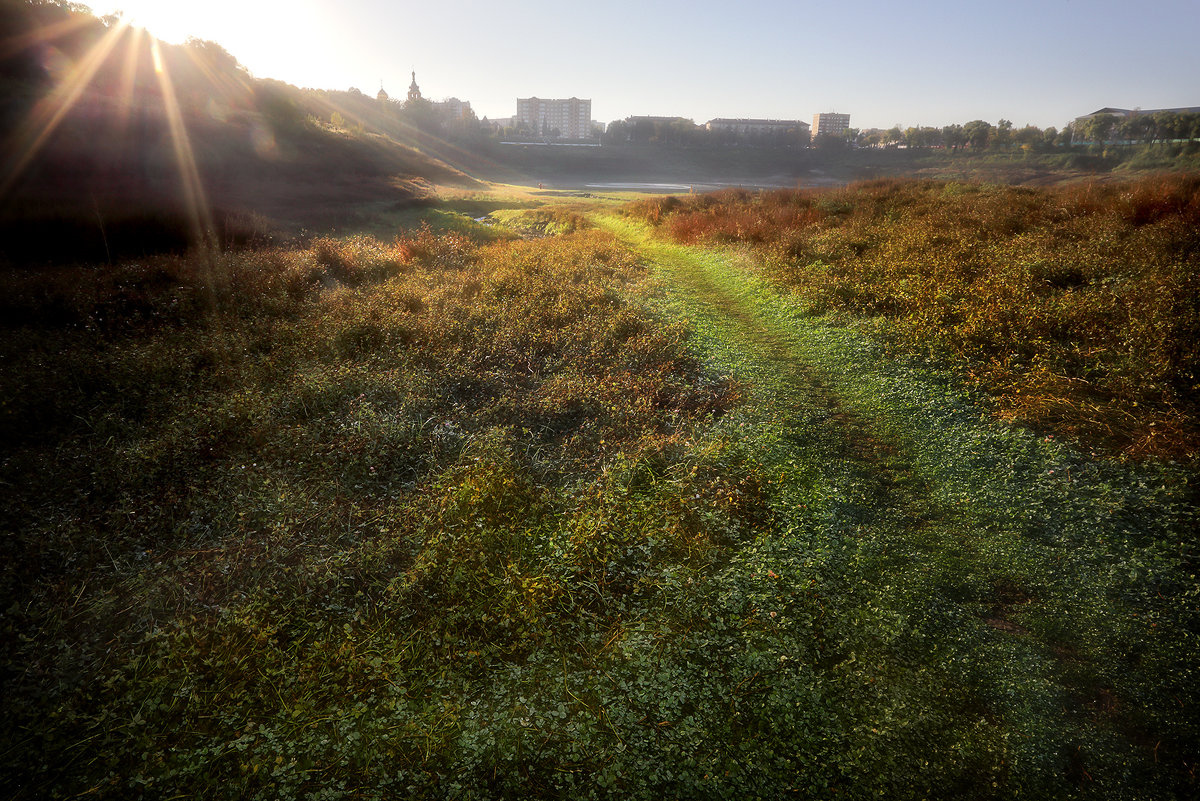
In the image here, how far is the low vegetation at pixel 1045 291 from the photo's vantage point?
7156 mm

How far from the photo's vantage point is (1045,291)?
1078 cm

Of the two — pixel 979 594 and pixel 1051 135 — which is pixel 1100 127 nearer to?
pixel 1051 135

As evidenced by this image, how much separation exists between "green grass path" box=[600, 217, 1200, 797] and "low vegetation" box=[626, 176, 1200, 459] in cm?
82

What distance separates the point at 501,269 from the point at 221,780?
1427cm

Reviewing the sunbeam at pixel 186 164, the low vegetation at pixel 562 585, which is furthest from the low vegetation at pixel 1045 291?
the sunbeam at pixel 186 164

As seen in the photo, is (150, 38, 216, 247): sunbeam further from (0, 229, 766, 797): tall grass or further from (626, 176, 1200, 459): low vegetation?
(626, 176, 1200, 459): low vegetation

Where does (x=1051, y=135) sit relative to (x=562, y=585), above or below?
above

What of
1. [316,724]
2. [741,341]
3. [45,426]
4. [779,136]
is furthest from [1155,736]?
[779,136]

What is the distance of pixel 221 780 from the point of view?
11.5 feet

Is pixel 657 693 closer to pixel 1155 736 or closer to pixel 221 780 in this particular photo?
pixel 221 780

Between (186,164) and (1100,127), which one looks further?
(1100,127)

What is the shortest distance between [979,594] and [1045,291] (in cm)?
919

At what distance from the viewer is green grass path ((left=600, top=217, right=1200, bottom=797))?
11.7 feet

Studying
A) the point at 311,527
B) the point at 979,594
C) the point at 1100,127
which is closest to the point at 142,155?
the point at 311,527
